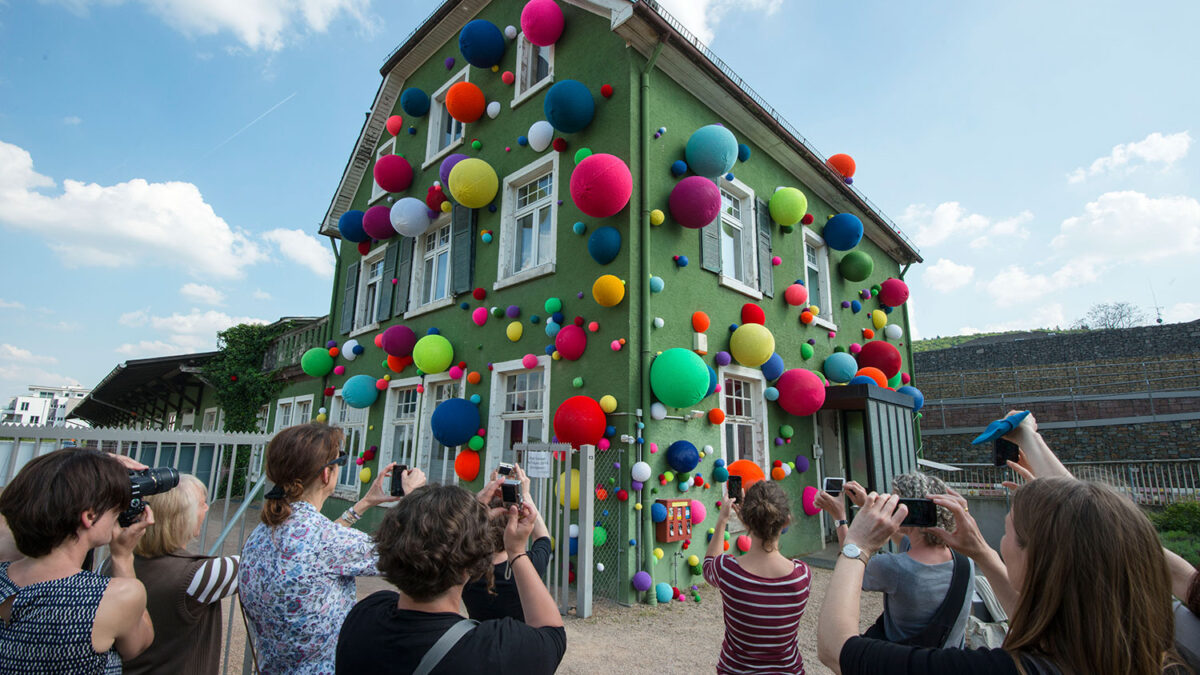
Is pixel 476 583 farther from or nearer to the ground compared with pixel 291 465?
nearer to the ground

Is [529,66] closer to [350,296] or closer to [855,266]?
[350,296]

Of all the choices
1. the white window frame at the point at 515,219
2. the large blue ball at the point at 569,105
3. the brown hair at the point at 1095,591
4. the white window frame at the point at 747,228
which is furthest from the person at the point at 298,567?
the white window frame at the point at 747,228

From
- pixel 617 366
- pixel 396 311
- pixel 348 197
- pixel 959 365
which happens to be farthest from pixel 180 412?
pixel 959 365

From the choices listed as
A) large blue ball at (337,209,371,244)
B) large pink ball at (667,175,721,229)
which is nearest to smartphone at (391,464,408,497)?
large pink ball at (667,175,721,229)

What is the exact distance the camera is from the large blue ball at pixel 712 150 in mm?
7184

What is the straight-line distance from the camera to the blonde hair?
6.71 feet

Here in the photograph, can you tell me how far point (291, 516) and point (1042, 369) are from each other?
25831 mm

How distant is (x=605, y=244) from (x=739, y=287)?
2.39 metres

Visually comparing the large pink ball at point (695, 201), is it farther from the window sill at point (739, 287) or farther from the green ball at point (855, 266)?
the green ball at point (855, 266)

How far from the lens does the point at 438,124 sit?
10.6 m

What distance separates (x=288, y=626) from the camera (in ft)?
6.79

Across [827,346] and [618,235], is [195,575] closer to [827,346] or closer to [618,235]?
[618,235]

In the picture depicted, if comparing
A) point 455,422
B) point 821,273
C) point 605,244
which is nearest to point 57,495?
point 605,244

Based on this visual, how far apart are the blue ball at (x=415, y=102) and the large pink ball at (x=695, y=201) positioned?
619 cm
